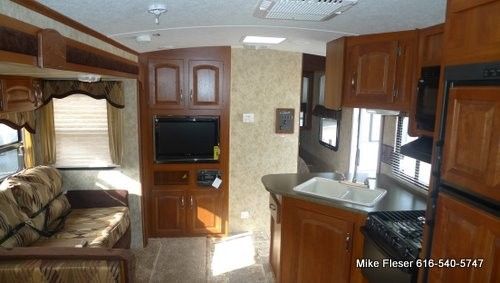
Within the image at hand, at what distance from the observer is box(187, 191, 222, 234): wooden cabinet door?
155 inches

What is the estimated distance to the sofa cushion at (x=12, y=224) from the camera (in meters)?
2.48

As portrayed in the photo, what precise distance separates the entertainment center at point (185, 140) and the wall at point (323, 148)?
1.45 metres

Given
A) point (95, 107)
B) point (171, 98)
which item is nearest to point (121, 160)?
point (95, 107)

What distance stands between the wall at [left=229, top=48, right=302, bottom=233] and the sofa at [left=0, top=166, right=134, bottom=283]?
1.33 m

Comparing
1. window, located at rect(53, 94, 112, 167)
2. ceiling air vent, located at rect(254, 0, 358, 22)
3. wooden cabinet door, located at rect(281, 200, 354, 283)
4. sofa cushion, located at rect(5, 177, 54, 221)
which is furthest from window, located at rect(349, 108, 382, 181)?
sofa cushion, located at rect(5, 177, 54, 221)

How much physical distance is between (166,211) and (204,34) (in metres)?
2.23

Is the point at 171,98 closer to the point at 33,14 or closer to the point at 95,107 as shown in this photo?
the point at 95,107

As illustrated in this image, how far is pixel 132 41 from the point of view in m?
2.62

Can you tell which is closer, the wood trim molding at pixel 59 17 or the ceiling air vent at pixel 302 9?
the wood trim molding at pixel 59 17

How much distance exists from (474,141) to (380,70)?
145cm

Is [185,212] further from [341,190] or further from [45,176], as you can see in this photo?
[341,190]

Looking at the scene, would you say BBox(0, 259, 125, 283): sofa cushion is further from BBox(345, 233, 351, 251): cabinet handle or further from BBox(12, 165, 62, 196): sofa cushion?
BBox(345, 233, 351, 251): cabinet handle

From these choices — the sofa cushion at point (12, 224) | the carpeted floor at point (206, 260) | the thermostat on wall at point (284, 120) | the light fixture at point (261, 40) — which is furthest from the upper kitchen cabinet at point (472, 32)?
the sofa cushion at point (12, 224)

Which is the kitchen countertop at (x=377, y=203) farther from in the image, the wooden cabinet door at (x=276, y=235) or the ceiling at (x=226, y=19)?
the ceiling at (x=226, y=19)
